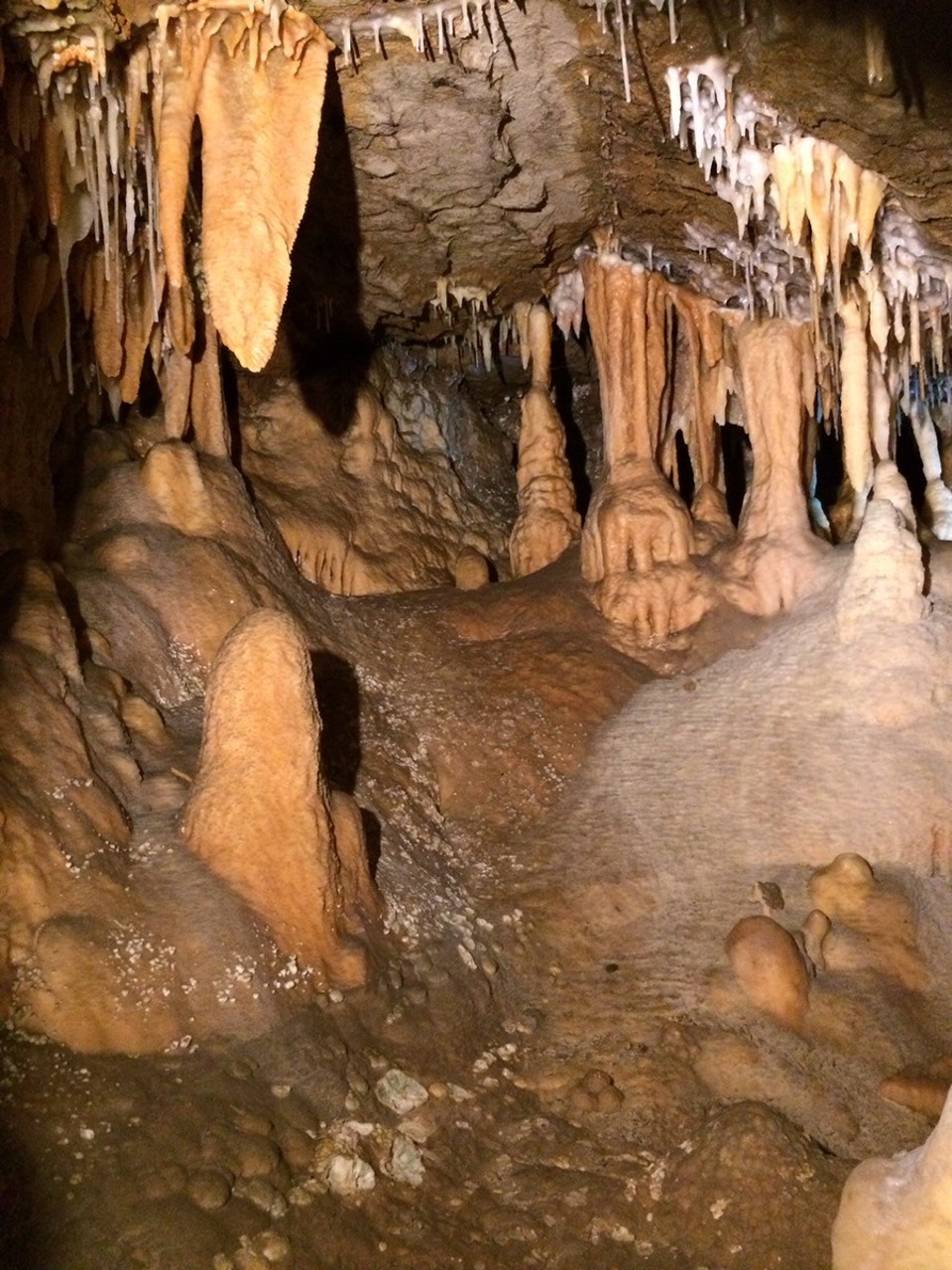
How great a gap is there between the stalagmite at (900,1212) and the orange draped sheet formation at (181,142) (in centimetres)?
549

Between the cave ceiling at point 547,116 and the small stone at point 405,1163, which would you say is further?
the cave ceiling at point 547,116

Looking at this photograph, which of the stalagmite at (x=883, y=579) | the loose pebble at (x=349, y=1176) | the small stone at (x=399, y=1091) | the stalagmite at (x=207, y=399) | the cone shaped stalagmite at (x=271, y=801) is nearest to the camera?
the loose pebble at (x=349, y=1176)

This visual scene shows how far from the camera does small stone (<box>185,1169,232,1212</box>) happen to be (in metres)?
4.82

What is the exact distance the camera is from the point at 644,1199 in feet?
18.4

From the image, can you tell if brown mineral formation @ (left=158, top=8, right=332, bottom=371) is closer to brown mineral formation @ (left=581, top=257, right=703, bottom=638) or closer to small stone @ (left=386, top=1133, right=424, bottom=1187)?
small stone @ (left=386, top=1133, right=424, bottom=1187)

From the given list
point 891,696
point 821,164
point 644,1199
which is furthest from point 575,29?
point 644,1199

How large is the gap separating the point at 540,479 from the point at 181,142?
755 centimetres

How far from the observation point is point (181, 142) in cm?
750

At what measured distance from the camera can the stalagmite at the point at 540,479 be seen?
1411cm

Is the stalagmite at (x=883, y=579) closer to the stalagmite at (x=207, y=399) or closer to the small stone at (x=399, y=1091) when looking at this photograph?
the small stone at (x=399, y=1091)

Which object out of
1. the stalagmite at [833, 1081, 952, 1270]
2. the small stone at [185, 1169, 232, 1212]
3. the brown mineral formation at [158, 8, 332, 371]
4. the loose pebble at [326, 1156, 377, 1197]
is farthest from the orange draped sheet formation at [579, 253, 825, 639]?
the small stone at [185, 1169, 232, 1212]

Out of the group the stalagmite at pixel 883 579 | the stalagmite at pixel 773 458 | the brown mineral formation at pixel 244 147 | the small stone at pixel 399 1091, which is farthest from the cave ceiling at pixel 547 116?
the small stone at pixel 399 1091

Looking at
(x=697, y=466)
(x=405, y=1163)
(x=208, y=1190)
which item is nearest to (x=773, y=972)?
(x=405, y=1163)

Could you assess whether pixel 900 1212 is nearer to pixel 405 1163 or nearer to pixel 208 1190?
pixel 405 1163
